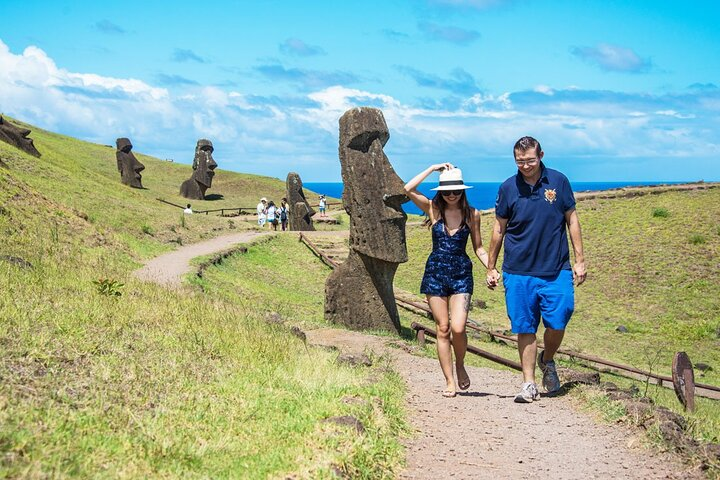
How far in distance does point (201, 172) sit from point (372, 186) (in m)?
40.2

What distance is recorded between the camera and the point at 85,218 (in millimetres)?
23516

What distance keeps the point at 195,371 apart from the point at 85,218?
1735 centimetres

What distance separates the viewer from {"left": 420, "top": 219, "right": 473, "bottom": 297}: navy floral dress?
319 inches

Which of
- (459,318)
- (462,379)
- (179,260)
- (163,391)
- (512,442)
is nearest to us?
(163,391)

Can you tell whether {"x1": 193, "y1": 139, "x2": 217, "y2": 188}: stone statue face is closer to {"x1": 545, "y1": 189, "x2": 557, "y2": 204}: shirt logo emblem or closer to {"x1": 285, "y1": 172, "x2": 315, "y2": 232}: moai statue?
{"x1": 285, "y1": 172, "x2": 315, "y2": 232}: moai statue

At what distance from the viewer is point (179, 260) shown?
21781mm

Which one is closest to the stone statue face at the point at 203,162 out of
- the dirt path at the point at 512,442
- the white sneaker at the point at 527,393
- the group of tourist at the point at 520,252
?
the dirt path at the point at 512,442

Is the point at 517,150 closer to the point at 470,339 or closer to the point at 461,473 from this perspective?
the point at 461,473

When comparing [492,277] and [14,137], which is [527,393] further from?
[14,137]

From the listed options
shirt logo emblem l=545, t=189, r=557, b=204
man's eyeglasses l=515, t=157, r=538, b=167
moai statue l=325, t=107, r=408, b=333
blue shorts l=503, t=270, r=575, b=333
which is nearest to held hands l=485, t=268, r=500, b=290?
blue shorts l=503, t=270, r=575, b=333

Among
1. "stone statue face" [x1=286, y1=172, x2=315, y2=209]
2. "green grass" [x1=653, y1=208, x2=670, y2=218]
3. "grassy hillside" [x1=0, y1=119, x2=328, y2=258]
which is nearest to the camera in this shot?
"grassy hillside" [x1=0, y1=119, x2=328, y2=258]

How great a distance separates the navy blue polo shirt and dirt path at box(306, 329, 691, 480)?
1423 millimetres

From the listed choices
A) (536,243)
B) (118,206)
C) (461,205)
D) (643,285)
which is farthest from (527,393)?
(118,206)

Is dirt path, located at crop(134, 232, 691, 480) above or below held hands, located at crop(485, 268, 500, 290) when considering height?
below
